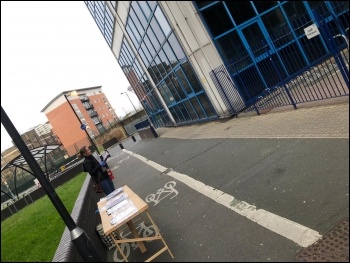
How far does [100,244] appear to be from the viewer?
18.8 ft

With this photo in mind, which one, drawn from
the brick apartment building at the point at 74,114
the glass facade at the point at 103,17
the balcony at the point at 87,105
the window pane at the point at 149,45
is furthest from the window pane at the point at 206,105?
the balcony at the point at 87,105

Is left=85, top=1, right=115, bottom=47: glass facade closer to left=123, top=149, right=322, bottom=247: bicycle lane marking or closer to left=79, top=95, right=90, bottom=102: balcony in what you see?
left=123, top=149, right=322, bottom=247: bicycle lane marking

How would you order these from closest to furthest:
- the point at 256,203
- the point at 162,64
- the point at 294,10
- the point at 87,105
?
the point at 256,203 < the point at 294,10 < the point at 162,64 < the point at 87,105

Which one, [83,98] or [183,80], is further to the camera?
[83,98]

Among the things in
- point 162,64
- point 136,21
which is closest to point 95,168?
point 162,64

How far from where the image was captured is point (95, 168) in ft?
24.1

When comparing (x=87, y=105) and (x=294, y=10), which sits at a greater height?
(x=87, y=105)

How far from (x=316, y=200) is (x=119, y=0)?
18737mm

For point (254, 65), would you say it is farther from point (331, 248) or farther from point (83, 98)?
point (83, 98)

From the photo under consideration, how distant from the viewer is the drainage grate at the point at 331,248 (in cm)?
300

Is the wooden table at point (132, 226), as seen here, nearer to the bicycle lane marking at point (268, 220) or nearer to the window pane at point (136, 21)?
the bicycle lane marking at point (268, 220)

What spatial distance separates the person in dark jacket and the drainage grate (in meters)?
5.31

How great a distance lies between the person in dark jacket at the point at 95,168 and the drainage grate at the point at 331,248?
5.31 m

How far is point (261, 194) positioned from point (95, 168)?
4.16m
